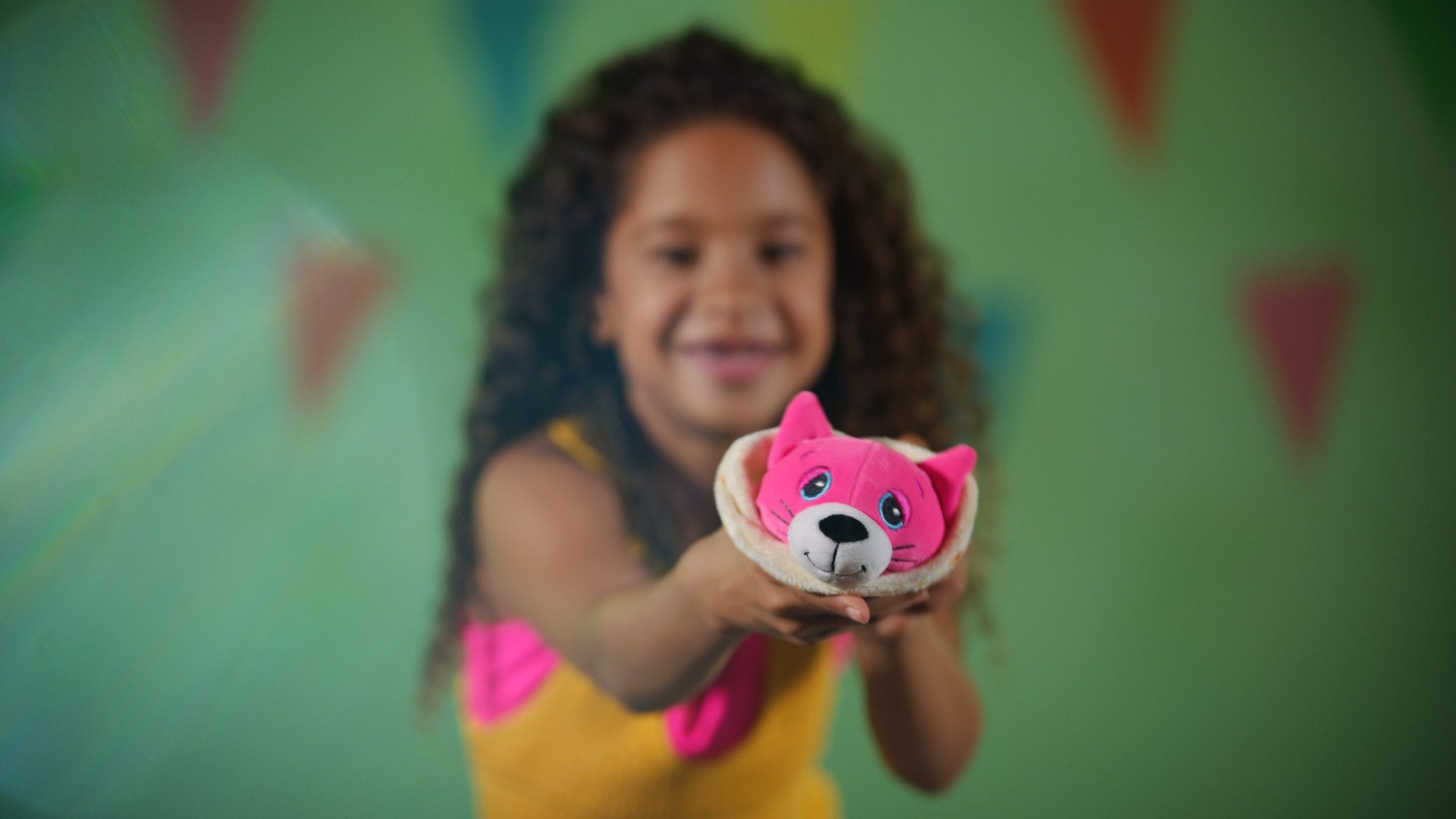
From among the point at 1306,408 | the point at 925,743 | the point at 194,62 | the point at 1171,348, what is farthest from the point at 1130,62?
the point at 194,62

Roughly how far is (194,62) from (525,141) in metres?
0.32

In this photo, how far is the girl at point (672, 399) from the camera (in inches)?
25.7

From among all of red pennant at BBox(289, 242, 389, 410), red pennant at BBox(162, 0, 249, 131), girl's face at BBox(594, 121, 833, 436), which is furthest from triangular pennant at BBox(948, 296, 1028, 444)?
red pennant at BBox(162, 0, 249, 131)

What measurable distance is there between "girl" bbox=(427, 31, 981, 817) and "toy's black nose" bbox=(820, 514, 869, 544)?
0.22m

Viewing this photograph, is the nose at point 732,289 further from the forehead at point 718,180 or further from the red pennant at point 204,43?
the red pennant at point 204,43

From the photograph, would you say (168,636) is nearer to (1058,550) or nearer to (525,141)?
(525,141)

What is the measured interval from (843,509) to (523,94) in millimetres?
624

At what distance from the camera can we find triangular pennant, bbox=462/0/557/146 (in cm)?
83

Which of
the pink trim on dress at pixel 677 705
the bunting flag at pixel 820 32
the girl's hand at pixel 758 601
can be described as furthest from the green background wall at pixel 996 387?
the girl's hand at pixel 758 601

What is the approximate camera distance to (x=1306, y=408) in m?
0.89

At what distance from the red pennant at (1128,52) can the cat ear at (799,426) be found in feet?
2.05

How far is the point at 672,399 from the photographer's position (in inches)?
28.4

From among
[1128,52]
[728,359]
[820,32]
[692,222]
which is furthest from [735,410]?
[1128,52]

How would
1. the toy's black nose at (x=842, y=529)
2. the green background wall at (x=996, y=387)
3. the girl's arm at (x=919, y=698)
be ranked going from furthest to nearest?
the green background wall at (x=996, y=387)
the girl's arm at (x=919, y=698)
the toy's black nose at (x=842, y=529)
